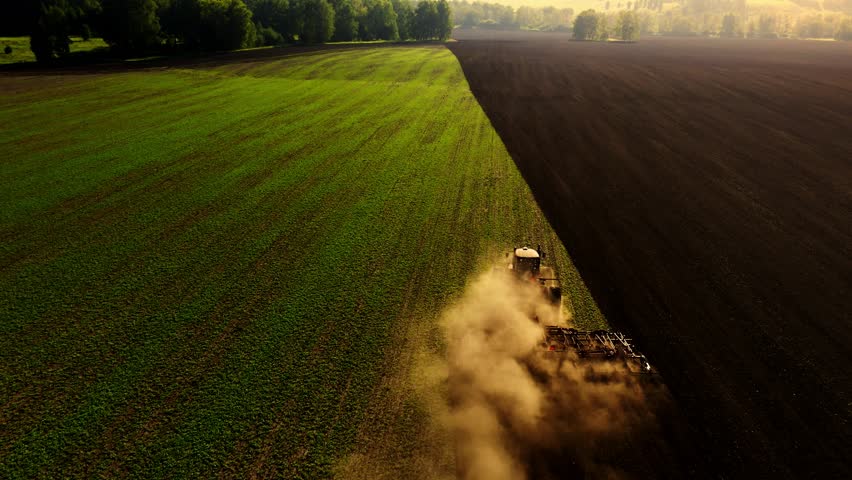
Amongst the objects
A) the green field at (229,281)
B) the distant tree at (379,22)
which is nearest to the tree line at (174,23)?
the distant tree at (379,22)

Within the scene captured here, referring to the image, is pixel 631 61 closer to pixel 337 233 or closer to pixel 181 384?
pixel 337 233

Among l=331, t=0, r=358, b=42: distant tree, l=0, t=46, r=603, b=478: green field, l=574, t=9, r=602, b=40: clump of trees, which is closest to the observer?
l=0, t=46, r=603, b=478: green field

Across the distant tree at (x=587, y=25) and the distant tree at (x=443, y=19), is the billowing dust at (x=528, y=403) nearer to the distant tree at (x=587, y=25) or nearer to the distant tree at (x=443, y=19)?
the distant tree at (x=443, y=19)

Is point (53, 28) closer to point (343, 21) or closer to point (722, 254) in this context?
point (343, 21)

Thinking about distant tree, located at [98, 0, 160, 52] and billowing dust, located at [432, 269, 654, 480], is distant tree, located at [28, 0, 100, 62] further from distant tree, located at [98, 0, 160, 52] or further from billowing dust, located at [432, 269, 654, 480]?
billowing dust, located at [432, 269, 654, 480]

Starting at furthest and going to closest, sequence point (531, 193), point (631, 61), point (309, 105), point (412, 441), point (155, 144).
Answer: point (631, 61) < point (309, 105) < point (155, 144) < point (531, 193) < point (412, 441)

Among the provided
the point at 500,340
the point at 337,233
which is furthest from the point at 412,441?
the point at 337,233

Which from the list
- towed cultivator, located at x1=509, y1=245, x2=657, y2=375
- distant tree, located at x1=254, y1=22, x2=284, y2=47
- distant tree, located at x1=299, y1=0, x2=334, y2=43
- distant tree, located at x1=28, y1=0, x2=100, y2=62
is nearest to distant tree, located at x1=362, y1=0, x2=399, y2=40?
distant tree, located at x1=299, y1=0, x2=334, y2=43
